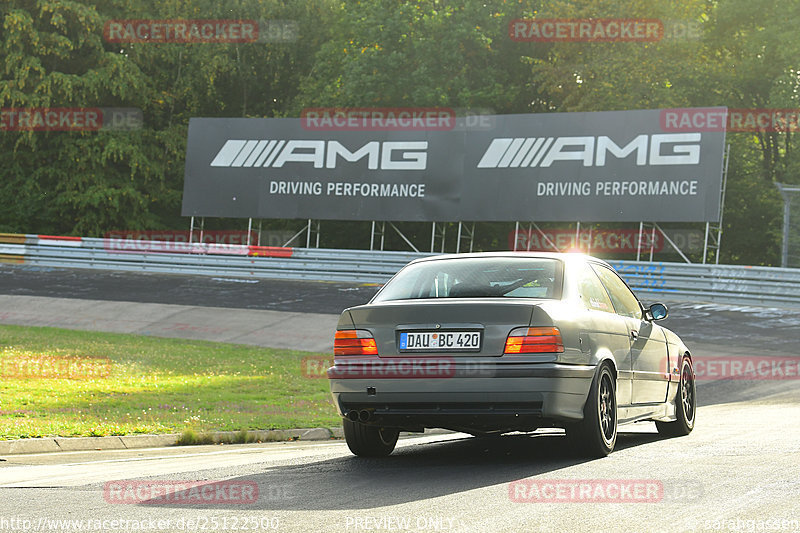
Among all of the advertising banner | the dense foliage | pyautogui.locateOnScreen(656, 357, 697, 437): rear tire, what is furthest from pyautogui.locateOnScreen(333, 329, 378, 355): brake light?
the dense foliage

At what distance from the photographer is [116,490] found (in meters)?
7.01

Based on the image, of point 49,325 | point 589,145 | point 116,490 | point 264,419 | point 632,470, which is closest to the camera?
point 116,490

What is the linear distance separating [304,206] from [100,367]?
20.2 meters

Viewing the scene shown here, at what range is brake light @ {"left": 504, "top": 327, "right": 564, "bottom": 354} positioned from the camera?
763cm

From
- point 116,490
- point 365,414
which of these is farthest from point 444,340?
point 116,490

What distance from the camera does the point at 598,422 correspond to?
810cm

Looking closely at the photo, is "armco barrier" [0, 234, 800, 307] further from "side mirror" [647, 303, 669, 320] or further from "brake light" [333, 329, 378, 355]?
"brake light" [333, 329, 378, 355]

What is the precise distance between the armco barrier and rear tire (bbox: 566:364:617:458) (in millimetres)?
19391

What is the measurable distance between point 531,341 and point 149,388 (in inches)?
322

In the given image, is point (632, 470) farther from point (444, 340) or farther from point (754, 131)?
point (754, 131)

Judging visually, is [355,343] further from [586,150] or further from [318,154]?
[318,154]

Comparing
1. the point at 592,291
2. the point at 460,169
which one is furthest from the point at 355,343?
the point at 460,169

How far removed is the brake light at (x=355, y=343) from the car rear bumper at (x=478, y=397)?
0.55 ft

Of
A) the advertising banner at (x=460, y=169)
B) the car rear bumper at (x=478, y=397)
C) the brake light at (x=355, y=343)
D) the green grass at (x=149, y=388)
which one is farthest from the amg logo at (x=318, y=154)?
the car rear bumper at (x=478, y=397)
